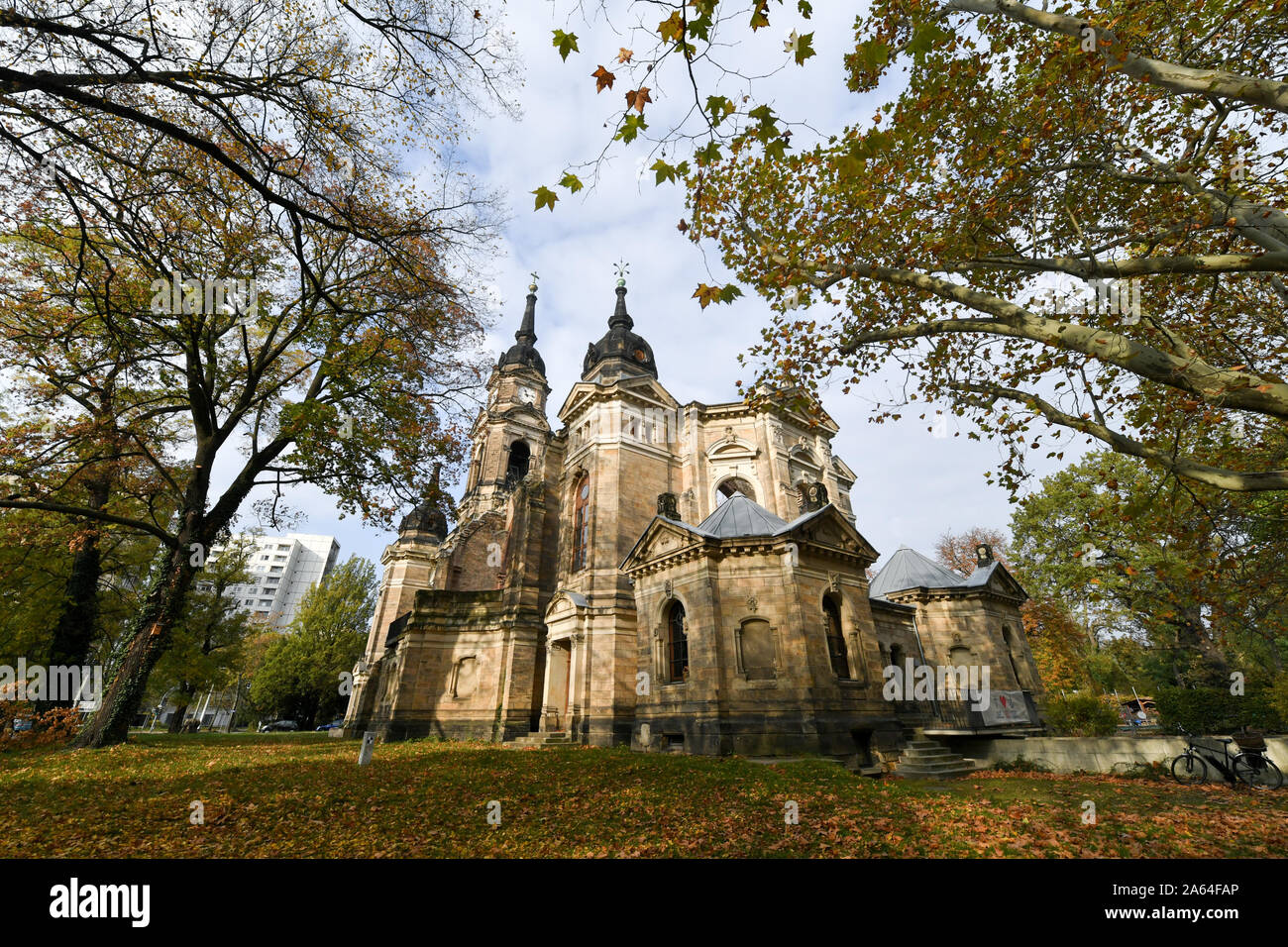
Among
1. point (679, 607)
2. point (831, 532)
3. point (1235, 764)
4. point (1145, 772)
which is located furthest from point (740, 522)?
point (1235, 764)

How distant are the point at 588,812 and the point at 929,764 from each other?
1051cm

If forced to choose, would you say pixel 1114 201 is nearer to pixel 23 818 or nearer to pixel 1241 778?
pixel 1241 778

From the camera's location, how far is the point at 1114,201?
972 centimetres

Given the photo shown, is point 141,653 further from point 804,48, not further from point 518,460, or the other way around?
point 518,460

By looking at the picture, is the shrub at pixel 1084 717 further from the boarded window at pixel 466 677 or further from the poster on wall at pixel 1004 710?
the boarded window at pixel 466 677

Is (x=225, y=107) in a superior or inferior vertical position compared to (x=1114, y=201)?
inferior

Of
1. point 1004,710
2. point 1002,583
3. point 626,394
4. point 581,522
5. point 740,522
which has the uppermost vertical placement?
point 626,394

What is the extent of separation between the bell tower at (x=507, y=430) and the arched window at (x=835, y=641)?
23.5m

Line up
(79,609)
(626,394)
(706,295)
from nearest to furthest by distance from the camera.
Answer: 1. (706,295)
2. (79,609)
3. (626,394)

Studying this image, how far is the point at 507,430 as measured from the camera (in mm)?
39938

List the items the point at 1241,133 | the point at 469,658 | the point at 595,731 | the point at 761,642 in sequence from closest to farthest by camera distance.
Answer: the point at 1241,133 → the point at 761,642 → the point at 595,731 → the point at 469,658

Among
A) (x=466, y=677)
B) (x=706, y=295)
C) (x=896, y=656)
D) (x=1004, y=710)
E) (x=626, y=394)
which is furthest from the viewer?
(x=626, y=394)
